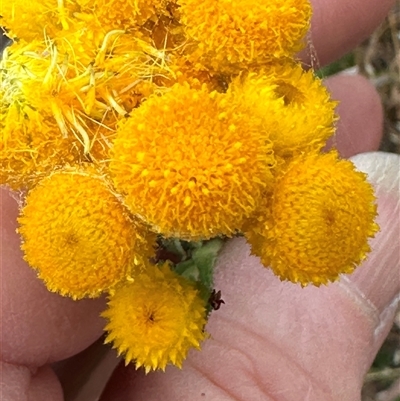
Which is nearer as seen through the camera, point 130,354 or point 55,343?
point 130,354

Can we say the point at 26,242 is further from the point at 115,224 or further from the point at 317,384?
the point at 317,384

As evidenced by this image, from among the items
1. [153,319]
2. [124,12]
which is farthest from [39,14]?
[153,319]

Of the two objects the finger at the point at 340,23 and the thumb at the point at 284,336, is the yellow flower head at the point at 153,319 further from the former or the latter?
the finger at the point at 340,23

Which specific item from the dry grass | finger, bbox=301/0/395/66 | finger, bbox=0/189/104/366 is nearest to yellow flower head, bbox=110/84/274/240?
finger, bbox=0/189/104/366

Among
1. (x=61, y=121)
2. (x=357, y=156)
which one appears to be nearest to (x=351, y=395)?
(x=357, y=156)

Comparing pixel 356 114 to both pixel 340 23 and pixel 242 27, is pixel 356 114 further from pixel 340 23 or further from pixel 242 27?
pixel 242 27
